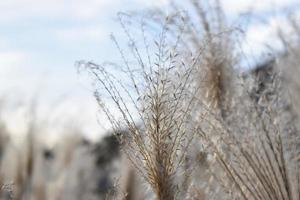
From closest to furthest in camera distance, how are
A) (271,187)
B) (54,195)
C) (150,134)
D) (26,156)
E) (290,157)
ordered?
1. (150,134)
2. (271,187)
3. (290,157)
4. (26,156)
5. (54,195)

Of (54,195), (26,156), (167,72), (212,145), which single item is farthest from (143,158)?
(54,195)

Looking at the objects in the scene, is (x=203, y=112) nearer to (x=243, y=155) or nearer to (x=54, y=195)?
(x=243, y=155)

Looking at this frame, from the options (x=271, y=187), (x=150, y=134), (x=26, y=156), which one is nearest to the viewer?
(x=150, y=134)

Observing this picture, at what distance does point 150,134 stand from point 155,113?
10cm

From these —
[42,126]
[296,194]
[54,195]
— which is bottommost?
[296,194]

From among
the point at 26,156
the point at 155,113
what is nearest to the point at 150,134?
the point at 155,113

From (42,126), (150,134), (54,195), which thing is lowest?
(150,134)

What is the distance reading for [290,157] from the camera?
16.3 feet

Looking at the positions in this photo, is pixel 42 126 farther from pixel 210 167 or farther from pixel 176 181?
pixel 176 181

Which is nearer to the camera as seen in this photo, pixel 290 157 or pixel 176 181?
pixel 176 181

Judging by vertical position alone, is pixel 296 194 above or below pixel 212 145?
below

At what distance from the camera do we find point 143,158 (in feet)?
12.5

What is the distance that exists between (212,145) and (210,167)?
1.66 feet

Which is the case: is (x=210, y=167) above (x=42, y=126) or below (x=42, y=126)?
below
